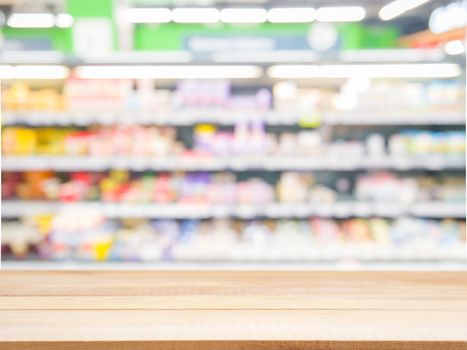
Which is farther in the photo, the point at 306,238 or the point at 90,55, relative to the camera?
the point at 306,238

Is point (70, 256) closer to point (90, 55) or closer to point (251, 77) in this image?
point (90, 55)

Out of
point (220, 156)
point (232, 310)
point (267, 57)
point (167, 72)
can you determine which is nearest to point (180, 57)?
point (167, 72)

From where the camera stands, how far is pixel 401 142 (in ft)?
11.1

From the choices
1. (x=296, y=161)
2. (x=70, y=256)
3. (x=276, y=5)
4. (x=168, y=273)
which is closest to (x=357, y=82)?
(x=296, y=161)

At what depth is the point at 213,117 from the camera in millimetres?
3195

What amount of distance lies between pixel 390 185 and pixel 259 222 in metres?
0.99

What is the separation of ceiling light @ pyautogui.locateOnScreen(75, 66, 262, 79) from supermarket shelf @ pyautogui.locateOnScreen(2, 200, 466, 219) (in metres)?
0.89

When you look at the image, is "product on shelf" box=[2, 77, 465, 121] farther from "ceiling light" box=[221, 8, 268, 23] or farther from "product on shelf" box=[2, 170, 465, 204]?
"ceiling light" box=[221, 8, 268, 23]

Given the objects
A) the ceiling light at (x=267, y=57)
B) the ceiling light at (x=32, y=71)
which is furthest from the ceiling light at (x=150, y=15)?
the ceiling light at (x=267, y=57)

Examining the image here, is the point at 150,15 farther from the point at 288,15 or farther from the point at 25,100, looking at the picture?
the point at 25,100

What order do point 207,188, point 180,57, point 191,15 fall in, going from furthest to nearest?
point 191,15 → point 207,188 → point 180,57

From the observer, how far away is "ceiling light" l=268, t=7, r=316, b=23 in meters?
7.50

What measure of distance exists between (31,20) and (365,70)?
6.15 metres

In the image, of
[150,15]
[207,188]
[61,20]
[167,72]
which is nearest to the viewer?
[167,72]
